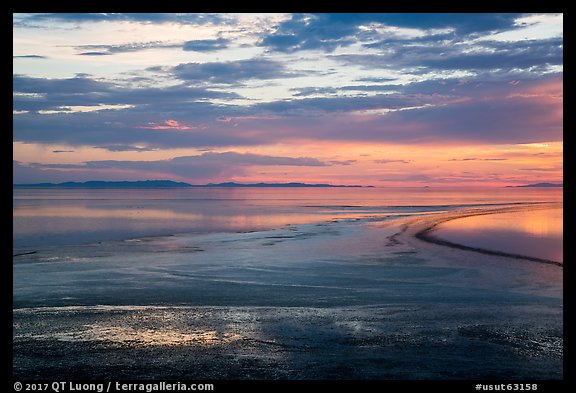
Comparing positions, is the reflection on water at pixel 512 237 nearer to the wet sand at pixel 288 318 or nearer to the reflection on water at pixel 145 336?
the wet sand at pixel 288 318

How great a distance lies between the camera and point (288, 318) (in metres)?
10.4

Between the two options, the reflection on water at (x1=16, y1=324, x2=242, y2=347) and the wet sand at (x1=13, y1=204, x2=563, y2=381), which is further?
the reflection on water at (x1=16, y1=324, x2=242, y2=347)

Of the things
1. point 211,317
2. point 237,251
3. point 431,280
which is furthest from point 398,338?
point 237,251

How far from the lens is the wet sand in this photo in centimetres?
762

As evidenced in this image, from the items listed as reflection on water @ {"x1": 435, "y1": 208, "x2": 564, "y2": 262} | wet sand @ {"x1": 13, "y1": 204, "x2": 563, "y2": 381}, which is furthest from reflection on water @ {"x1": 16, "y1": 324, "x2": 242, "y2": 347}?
reflection on water @ {"x1": 435, "y1": 208, "x2": 564, "y2": 262}

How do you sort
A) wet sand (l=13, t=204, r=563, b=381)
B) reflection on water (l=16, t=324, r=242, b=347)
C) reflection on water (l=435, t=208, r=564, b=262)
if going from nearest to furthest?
wet sand (l=13, t=204, r=563, b=381), reflection on water (l=16, t=324, r=242, b=347), reflection on water (l=435, t=208, r=564, b=262)

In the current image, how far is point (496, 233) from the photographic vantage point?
28328 millimetres

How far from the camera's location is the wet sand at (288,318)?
7617 millimetres

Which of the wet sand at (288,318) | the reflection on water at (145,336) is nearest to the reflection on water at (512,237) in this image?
the wet sand at (288,318)

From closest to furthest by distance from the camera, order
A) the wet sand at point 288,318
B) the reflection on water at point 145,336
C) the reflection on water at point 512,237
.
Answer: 1. the wet sand at point 288,318
2. the reflection on water at point 145,336
3. the reflection on water at point 512,237

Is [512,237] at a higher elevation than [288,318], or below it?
below

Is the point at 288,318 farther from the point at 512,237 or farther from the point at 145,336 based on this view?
the point at 512,237

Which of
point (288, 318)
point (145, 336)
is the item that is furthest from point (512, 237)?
point (145, 336)

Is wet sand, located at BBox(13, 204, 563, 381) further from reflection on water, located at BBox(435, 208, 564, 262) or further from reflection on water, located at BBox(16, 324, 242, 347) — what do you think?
reflection on water, located at BBox(435, 208, 564, 262)
